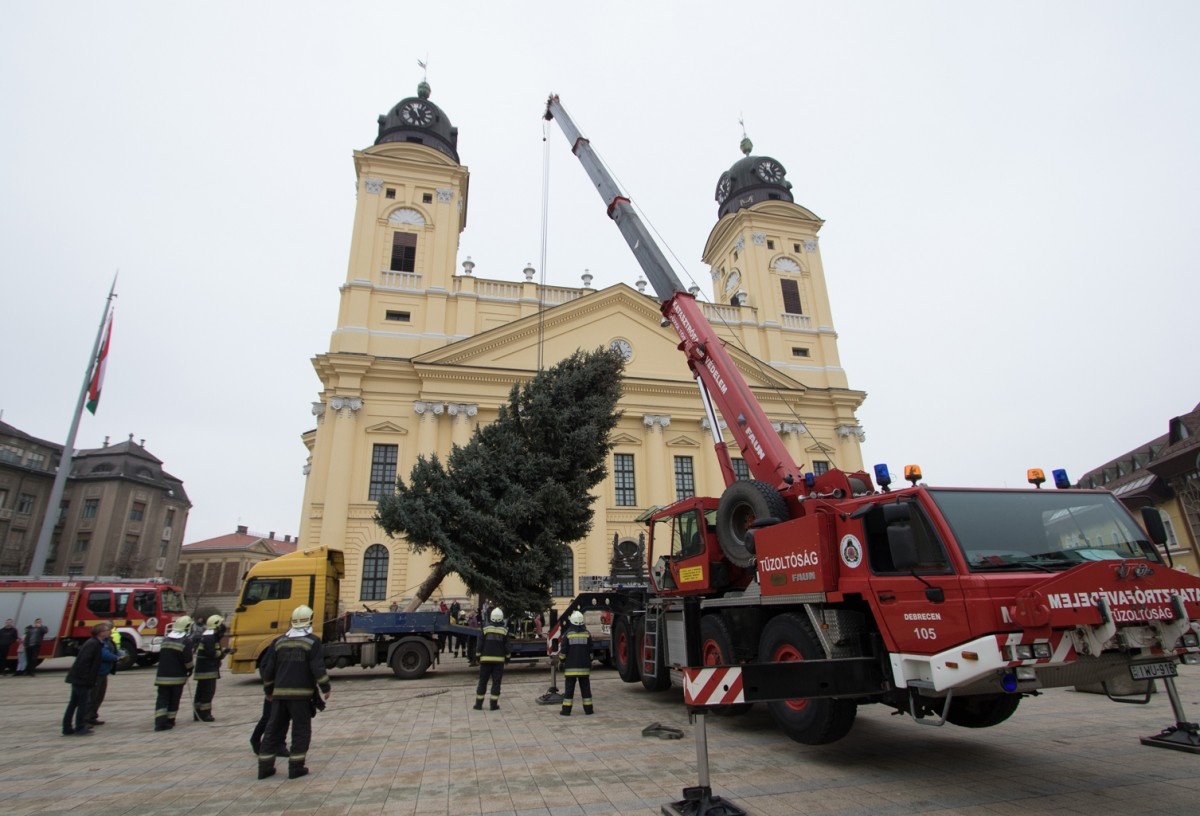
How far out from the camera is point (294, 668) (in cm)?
588

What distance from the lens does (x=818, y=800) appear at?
4.75 m

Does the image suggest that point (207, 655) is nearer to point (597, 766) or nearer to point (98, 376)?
point (597, 766)

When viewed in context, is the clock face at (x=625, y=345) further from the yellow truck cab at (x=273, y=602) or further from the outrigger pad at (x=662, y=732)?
the outrigger pad at (x=662, y=732)

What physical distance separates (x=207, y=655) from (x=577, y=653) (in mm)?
5416

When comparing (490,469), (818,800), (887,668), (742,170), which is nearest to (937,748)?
(887,668)

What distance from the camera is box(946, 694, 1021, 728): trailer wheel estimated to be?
593 cm

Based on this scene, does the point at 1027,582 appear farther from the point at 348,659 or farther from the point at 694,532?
the point at 348,659

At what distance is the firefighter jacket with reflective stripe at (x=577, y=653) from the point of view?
8.81 meters

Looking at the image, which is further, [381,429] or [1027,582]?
[381,429]

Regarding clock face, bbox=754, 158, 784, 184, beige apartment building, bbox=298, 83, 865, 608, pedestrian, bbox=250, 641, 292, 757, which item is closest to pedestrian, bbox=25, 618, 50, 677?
beige apartment building, bbox=298, 83, 865, 608

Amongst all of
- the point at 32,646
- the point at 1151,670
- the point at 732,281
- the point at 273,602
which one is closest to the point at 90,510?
the point at 32,646

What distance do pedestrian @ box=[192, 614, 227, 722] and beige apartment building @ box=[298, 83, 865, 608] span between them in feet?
45.9

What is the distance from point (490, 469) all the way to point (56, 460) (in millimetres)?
48034

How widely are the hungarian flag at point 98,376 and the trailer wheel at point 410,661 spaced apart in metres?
13.1
